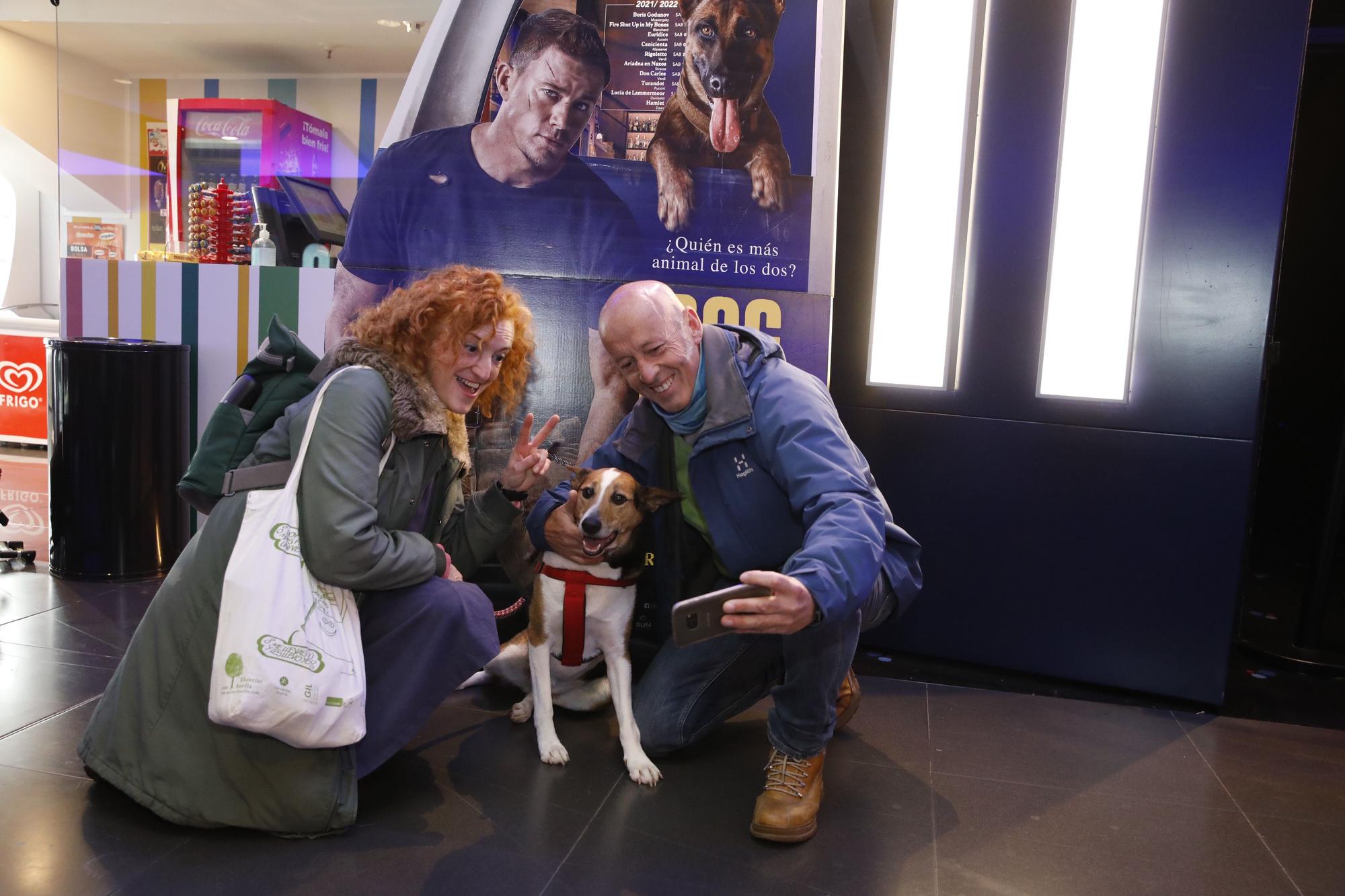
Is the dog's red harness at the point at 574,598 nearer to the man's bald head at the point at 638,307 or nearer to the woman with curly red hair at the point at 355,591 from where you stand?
the woman with curly red hair at the point at 355,591

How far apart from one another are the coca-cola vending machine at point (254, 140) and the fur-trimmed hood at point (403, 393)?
4402 millimetres

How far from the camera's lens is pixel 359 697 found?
6.13 feet

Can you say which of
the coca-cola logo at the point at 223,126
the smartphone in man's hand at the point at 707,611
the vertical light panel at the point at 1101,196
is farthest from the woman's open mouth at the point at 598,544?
the coca-cola logo at the point at 223,126

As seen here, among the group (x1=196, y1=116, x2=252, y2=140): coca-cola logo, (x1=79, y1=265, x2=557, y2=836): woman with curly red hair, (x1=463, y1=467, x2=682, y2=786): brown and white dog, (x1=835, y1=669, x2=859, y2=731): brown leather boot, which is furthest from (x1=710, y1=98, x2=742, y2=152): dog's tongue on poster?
(x1=196, y1=116, x2=252, y2=140): coca-cola logo

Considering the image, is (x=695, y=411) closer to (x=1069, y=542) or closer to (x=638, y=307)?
(x=638, y=307)

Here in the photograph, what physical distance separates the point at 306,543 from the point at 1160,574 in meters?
2.62

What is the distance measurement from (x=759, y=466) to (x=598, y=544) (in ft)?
1.51

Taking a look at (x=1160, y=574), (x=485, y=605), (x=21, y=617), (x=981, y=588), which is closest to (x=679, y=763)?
(x=485, y=605)

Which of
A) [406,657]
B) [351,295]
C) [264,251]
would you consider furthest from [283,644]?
[264,251]

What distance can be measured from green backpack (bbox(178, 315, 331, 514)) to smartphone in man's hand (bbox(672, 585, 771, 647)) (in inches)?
36.7

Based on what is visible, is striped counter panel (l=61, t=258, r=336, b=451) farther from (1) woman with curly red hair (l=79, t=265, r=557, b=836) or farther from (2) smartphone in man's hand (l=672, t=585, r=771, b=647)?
(2) smartphone in man's hand (l=672, t=585, r=771, b=647)

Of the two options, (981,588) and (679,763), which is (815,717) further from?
(981,588)

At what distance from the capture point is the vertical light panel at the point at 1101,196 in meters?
2.96

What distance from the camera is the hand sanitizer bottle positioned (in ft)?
12.6
